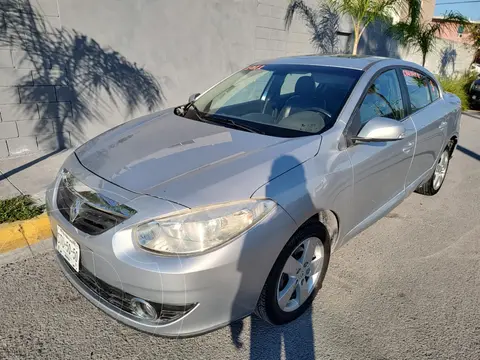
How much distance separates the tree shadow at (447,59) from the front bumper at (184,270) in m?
18.4

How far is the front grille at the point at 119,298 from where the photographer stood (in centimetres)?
181

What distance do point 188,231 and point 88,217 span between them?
0.58 metres

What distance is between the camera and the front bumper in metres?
1.73

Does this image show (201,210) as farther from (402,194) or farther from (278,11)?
(278,11)

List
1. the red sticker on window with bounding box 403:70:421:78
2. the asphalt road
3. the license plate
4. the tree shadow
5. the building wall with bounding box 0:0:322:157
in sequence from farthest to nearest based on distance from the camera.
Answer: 1. the tree shadow
2. the building wall with bounding box 0:0:322:157
3. the red sticker on window with bounding box 403:70:421:78
4. the asphalt road
5. the license plate

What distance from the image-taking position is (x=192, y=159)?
2186 millimetres

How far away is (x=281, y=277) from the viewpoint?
2166 mm

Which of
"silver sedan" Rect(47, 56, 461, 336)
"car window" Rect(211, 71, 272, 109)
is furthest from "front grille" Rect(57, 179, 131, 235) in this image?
"car window" Rect(211, 71, 272, 109)

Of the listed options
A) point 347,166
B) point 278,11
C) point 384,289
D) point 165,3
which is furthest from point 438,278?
point 278,11

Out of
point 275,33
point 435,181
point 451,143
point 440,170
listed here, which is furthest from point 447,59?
point 435,181

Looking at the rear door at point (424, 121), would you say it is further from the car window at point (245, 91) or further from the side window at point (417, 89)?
the car window at point (245, 91)

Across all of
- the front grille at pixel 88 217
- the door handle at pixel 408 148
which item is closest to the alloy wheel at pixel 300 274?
the front grille at pixel 88 217

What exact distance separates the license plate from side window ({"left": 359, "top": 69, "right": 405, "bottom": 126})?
2.01 meters

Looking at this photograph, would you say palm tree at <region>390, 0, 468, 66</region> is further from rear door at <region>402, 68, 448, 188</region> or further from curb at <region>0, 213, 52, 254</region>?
curb at <region>0, 213, 52, 254</region>
